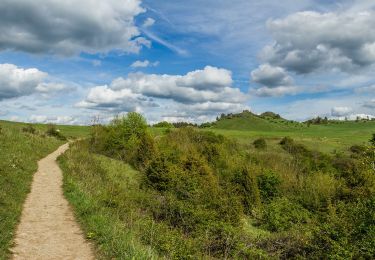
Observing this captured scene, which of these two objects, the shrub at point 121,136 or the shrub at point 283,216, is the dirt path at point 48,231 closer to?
the shrub at point 283,216

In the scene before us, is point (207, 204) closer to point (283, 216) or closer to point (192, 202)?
point (192, 202)

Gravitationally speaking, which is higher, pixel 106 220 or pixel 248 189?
pixel 106 220

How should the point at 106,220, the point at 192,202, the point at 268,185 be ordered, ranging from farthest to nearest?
the point at 268,185 → the point at 192,202 → the point at 106,220

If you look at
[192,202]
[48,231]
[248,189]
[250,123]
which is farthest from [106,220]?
[250,123]

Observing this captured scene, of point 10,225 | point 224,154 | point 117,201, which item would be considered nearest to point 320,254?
point 117,201

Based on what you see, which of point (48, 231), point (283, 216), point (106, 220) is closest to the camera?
point (48, 231)

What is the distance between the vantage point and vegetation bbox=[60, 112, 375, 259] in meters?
13.8

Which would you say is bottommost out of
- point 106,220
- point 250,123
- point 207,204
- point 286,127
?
point 207,204

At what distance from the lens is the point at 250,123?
167500 mm

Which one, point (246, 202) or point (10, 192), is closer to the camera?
point (10, 192)

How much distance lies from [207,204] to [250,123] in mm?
145001

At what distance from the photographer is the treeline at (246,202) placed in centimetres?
1692

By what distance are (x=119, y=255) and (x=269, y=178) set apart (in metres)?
30.9

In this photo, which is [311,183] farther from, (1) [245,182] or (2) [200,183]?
(2) [200,183]
